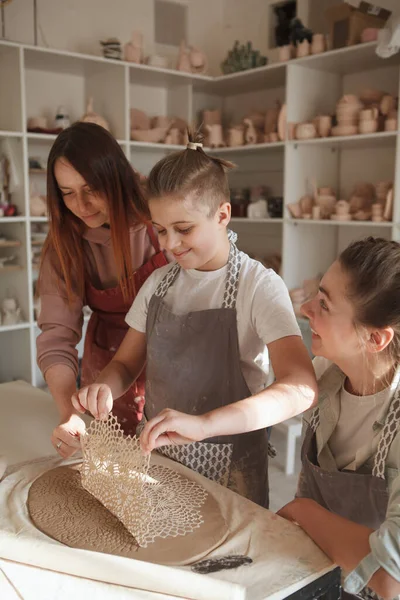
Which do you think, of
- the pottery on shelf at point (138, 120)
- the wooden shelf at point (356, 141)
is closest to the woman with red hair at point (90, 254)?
the wooden shelf at point (356, 141)

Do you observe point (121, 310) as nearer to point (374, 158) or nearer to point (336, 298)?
point (336, 298)

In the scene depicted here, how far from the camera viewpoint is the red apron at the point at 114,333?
1455 millimetres

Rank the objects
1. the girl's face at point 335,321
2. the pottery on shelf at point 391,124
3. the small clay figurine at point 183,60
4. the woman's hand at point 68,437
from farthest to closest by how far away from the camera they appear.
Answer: the small clay figurine at point 183,60 → the pottery on shelf at point 391,124 → the woman's hand at point 68,437 → the girl's face at point 335,321

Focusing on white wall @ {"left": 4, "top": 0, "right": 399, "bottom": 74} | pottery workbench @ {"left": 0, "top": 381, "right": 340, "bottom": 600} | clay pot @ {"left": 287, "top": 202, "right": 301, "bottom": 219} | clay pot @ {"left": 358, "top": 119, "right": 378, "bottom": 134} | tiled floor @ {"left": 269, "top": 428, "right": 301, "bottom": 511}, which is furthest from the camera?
white wall @ {"left": 4, "top": 0, "right": 399, "bottom": 74}

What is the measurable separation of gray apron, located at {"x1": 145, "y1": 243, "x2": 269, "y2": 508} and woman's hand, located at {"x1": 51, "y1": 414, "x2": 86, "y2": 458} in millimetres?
174

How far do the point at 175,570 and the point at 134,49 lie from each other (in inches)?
123

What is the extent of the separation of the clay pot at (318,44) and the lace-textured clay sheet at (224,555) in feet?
8.60

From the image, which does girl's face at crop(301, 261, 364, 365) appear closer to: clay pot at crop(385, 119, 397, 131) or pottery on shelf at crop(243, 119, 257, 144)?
clay pot at crop(385, 119, 397, 131)

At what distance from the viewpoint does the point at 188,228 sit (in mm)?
1112

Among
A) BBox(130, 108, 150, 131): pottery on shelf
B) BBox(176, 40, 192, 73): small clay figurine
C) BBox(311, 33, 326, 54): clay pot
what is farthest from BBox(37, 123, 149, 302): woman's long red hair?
BBox(176, 40, 192, 73): small clay figurine

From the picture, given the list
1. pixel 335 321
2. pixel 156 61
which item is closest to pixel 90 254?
pixel 335 321

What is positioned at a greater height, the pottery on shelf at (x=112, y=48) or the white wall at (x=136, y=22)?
the white wall at (x=136, y=22)

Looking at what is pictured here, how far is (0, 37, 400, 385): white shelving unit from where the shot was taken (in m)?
3.01

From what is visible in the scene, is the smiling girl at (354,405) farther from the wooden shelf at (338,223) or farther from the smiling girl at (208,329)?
the wooden shelf at (338,223)
